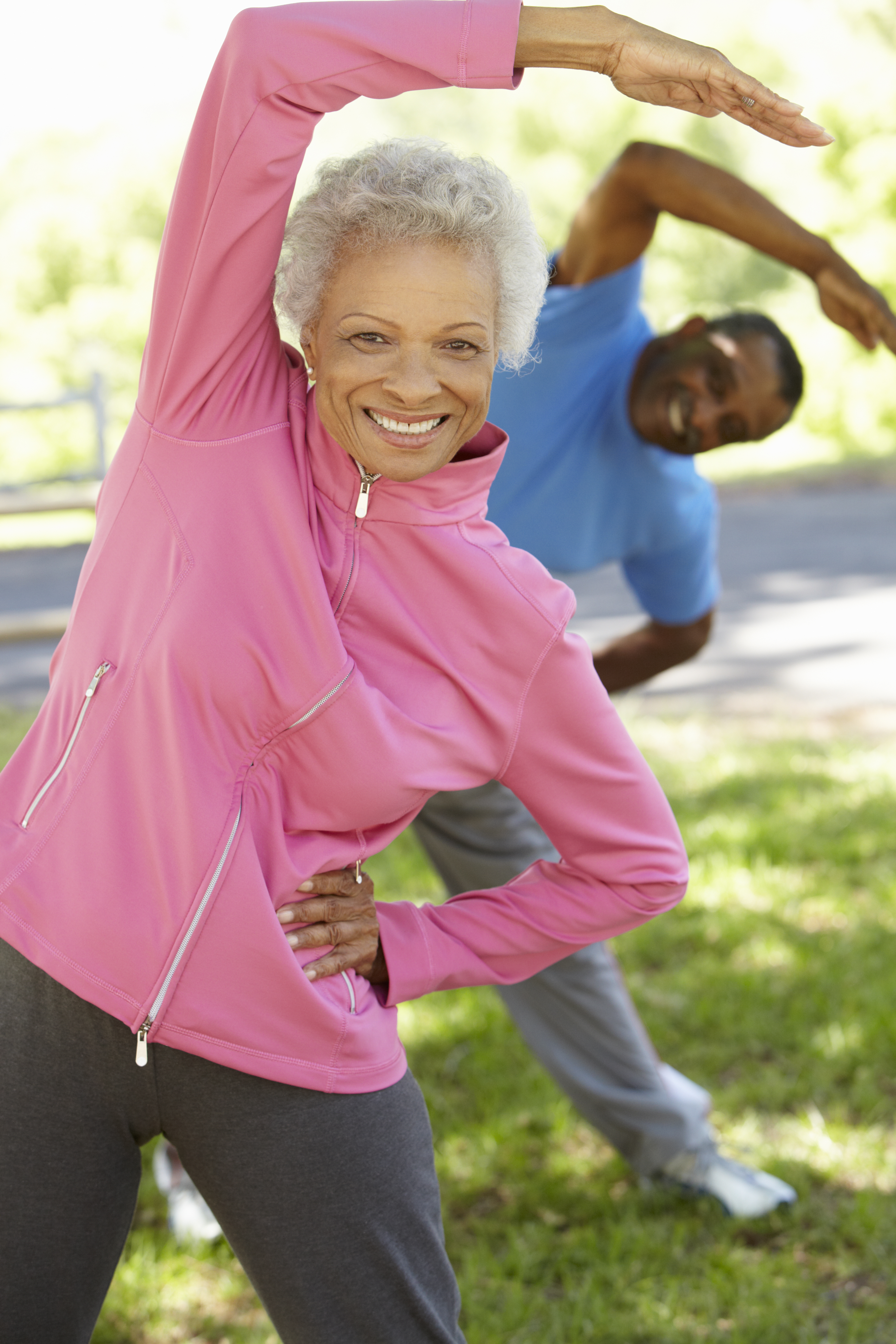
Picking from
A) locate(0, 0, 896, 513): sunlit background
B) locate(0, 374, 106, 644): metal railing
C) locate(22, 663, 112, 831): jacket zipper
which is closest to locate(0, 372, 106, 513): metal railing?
locate(0, 374, 106, 644): metal railing

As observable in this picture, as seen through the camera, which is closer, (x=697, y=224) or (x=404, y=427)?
(x=404, y=427)

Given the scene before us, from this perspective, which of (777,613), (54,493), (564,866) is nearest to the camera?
(564,866)

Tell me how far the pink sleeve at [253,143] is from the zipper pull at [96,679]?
0.30 metres

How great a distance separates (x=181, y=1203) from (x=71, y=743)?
69.7 inches

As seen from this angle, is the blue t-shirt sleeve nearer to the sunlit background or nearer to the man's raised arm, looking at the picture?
the man's raised arm

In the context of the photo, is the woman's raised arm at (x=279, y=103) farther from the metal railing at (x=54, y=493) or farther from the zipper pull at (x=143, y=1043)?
the metal railing at (x=54, y=493)

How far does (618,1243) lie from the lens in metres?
2.83

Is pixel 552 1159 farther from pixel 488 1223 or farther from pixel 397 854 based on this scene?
pixel 397 854

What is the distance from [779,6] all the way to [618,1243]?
1058 inches

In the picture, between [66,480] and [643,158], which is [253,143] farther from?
[66,480]

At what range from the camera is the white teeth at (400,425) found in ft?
5.22

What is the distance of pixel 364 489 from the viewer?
1.60 meters

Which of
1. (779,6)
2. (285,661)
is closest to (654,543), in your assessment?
(285,661)

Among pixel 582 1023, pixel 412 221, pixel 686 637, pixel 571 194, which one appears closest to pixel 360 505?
pixel 412 221
